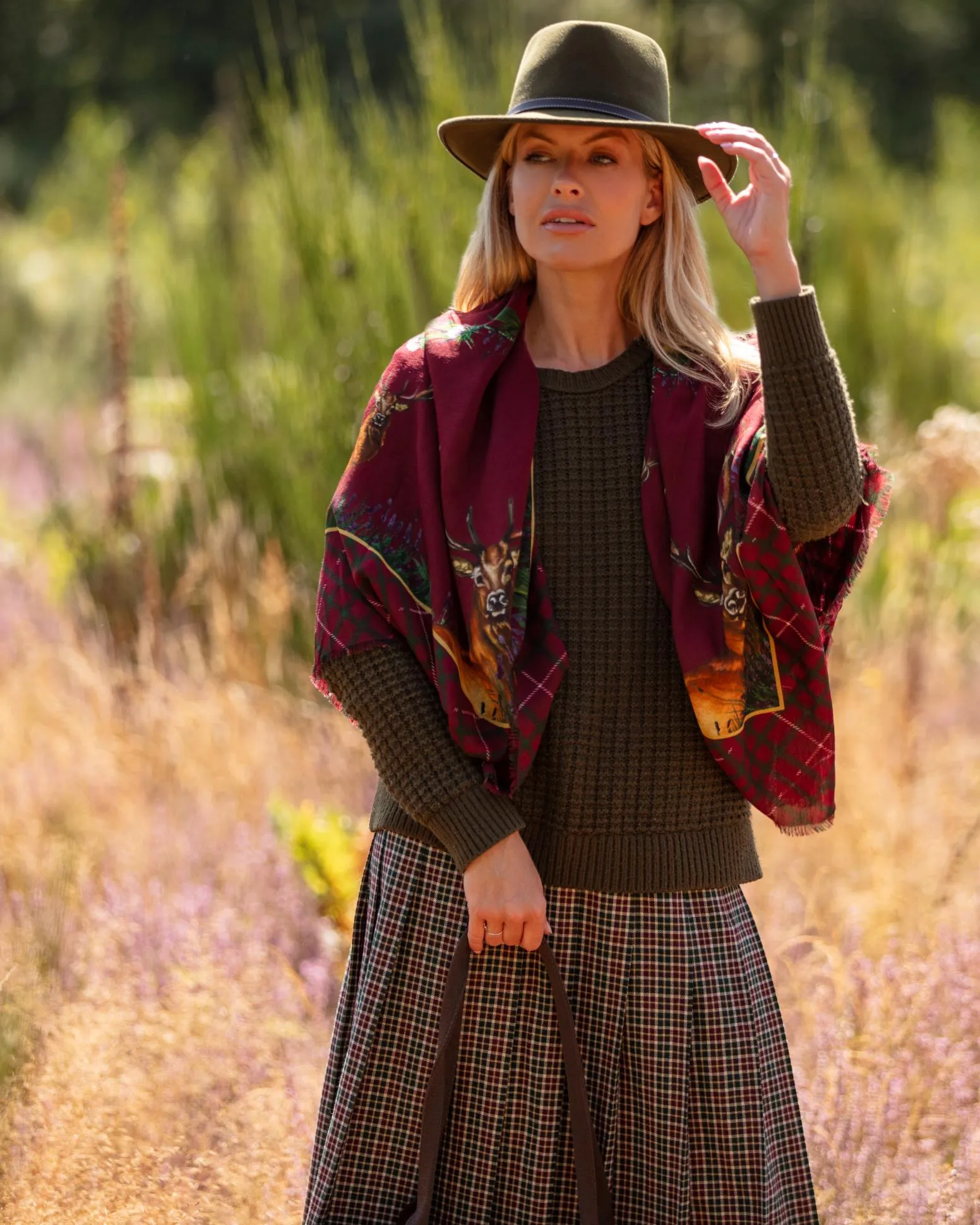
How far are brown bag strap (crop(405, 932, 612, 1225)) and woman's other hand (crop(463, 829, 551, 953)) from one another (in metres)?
0.03

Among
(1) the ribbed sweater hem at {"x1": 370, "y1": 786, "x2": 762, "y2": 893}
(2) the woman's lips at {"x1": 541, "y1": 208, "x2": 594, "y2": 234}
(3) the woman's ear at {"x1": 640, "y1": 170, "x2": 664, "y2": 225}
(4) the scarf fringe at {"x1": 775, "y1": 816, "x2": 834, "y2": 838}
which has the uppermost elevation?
(3) the woman's ear at {"x1": 640, "y1": 170, "x2": 664, "y2": 225}

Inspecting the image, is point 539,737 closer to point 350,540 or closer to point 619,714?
point 619,714

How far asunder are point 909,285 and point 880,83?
48.3 ft

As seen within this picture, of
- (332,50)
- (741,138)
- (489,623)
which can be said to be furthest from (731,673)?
(332,50)

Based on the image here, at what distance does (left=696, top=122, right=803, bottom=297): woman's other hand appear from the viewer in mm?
1767

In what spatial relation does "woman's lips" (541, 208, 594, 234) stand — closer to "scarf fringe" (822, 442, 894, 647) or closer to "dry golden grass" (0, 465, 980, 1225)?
"scarf fringe" (822, 442, 894, 647)

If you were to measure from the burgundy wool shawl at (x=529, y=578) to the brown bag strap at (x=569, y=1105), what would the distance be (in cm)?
24

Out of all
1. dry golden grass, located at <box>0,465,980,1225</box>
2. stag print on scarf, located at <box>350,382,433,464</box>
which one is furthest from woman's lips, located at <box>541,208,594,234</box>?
dry golden grass, located at <box>0,465,980,1225</box>

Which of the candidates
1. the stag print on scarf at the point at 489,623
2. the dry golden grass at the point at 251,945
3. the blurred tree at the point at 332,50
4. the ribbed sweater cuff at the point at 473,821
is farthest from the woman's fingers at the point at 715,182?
the blurred tree at the point at 332,50

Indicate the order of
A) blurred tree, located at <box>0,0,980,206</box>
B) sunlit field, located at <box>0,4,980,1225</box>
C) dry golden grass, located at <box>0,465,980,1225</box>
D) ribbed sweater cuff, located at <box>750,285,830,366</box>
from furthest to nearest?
1. blurred tree, located at <box>0,0,980,206</box>
2. sunlit field, located at <box>0,4,980,1225</box>
3. dry golden grass, located at <box>0,465,980,1225</box>
4. ribbed sweater cuff, located at <box>750,285,830,366</box>

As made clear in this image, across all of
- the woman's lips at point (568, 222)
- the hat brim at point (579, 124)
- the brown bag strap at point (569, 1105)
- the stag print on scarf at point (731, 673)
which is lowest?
the brown bag strap at point (569, 1105)

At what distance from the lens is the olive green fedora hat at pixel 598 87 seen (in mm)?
1956

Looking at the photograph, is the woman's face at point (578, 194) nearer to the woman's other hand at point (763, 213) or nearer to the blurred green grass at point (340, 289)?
the woman's other hand at point (763, 213)

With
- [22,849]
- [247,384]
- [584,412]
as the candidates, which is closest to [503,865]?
[584,412]
